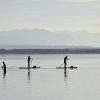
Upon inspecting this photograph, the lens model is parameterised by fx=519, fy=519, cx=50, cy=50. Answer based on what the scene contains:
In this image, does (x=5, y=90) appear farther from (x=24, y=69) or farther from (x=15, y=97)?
(x=24, y=69)

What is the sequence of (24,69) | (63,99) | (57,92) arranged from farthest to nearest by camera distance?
(24,69) < (57,92) < (63,99)

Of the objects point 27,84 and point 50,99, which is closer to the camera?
point 50,99

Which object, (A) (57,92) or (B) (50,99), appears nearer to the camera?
(B) (50,99)

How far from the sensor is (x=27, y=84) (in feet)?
186

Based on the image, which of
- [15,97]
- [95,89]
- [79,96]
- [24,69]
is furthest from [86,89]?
[24,69]

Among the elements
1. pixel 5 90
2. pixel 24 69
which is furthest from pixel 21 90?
pixel 24 69

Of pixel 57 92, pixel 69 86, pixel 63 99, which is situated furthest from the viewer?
pixel 69 86

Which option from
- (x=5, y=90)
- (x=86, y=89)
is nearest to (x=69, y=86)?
(x=86, y=89)

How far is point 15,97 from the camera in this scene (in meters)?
45.1

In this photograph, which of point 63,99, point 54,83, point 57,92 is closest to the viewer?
point 63,99

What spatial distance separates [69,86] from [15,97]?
10288 mm

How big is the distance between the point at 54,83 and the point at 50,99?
1470cm

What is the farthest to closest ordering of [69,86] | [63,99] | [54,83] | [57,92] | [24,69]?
[24,69] < [54,83] < [69,86] < [57,92] < [63,99]

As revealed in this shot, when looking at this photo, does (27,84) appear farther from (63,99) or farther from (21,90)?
(63,99)
